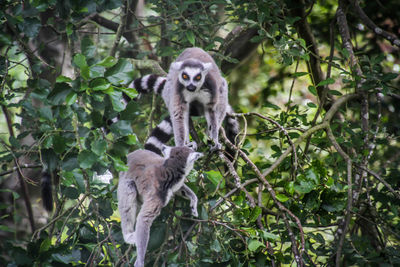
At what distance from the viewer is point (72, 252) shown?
256 centimetres

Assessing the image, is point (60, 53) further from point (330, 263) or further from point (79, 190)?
point (330, 263)

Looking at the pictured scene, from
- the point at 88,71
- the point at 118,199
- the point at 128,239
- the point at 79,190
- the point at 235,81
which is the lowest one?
the point at 235,81

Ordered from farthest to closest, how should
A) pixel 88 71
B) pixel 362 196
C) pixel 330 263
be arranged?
pixel 362 196
pixel 330 263
pixel 88 71

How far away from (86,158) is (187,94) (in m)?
1.78

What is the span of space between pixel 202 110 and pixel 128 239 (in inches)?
64.2

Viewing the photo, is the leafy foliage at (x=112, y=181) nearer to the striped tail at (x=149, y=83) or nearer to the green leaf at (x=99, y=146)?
the green leaf at (x=99, y=146)

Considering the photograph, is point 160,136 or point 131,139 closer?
point 131,139

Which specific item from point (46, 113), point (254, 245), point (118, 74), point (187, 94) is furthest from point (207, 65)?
point (254, 245)

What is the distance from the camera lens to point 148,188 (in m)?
2.81

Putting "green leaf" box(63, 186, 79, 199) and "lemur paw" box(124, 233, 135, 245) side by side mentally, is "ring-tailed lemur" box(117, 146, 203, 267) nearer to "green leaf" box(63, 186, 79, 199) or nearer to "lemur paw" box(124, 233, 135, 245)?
"lemur paw" box(124, 233, 135, 245)

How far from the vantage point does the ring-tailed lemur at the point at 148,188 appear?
269 cm

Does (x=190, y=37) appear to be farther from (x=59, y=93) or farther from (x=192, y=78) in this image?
(x=59, y=93)

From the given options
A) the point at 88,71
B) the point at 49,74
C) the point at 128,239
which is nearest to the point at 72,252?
the point at 128,239

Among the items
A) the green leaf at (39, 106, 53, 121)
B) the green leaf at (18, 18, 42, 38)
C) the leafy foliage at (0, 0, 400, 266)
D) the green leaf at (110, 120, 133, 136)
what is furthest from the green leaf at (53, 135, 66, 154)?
the green leaf at (18, 18, 42, 38)
